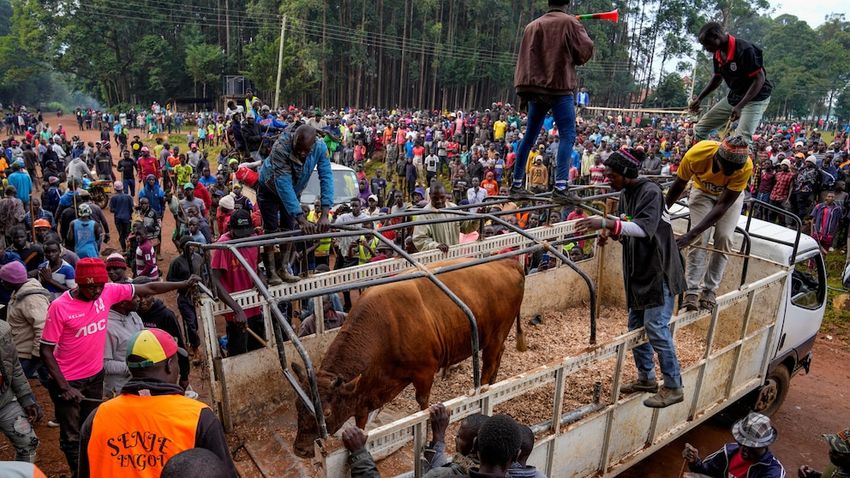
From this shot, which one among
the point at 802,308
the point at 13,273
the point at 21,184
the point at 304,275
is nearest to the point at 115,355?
the point at 13,273

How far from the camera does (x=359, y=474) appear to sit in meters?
3.45

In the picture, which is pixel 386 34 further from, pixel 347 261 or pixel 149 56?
pixel 347 261

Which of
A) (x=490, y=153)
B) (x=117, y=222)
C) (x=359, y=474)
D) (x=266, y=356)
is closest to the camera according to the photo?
(x=359, y=474)

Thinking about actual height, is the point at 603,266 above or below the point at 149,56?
below

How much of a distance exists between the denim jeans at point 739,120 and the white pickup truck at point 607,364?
1228 millimetres

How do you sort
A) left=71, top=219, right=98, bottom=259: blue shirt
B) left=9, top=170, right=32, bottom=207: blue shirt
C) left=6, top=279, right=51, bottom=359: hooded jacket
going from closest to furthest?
left=6, top=279, right=51, bottom=359: hooded jacket
left=71, top=219, right=98, bottom=259: blue shirt
left=9, top=170, right=32, bottom=207: blue shirt

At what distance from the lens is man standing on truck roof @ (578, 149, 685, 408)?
508 cm

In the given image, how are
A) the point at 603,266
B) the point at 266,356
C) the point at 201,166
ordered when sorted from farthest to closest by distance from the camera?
the point at 201,166 < the point at 603,266 < the point at 266,356

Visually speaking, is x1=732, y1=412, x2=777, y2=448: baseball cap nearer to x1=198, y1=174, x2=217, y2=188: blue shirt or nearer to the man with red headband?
the man with red headband

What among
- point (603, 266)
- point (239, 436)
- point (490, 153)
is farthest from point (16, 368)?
point (490, 153)

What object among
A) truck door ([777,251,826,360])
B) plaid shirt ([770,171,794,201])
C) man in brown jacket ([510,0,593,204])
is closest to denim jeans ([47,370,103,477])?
man in brown jacket ([510,0,593,204])

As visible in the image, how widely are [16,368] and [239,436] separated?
2151 mm

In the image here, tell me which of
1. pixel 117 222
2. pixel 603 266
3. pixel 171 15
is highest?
pixel 171 15

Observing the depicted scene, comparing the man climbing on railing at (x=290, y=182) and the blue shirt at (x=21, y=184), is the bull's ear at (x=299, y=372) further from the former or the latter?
the blue shirt at (x=21, y=184)
